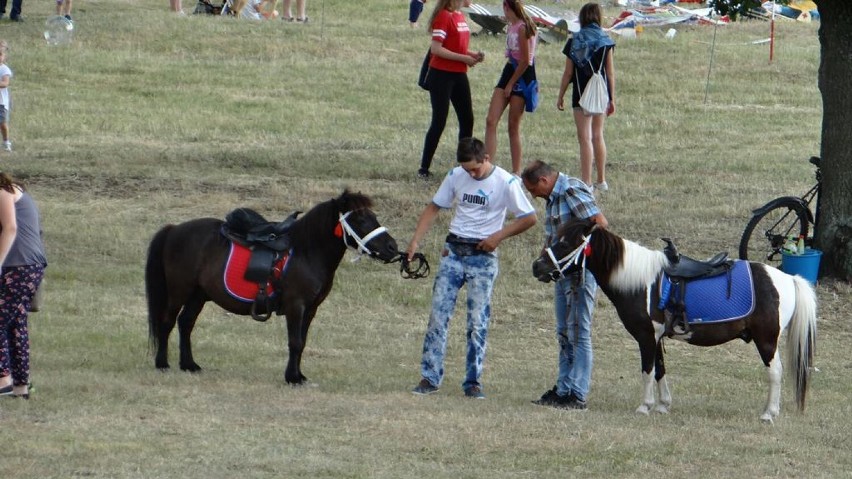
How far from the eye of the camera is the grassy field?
8023 mm

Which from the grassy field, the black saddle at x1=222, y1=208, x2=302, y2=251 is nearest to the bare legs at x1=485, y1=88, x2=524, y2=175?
the grassy field

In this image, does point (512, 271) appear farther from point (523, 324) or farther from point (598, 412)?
point (598, 412)

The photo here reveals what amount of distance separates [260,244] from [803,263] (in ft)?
20.5

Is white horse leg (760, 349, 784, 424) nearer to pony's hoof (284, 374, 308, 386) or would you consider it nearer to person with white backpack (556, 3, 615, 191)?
pony's hoof (284, 374, 308, 386)

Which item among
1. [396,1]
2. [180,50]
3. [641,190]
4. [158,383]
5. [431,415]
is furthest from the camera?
[396,1]

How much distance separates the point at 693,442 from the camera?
841 cm

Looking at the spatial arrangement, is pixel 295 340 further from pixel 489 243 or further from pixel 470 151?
pixel 470 151

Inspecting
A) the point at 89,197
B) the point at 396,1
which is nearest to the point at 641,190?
the point at 89,197

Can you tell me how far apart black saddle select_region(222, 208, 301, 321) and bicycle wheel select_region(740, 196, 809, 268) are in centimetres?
580

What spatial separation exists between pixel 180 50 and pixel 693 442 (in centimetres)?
1943

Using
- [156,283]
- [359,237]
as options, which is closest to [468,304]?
[359,237]

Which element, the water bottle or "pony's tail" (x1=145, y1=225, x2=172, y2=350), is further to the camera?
the water bottle

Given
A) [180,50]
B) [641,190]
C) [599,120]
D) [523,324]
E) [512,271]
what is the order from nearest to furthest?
1. [523,324]
2. [512,271]
3. [599,120]
4. [641,190]
5. [180,50]


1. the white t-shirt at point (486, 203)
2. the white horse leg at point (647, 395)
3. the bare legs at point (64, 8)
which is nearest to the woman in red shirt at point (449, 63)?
the white t-shirt at point (486, 203)
